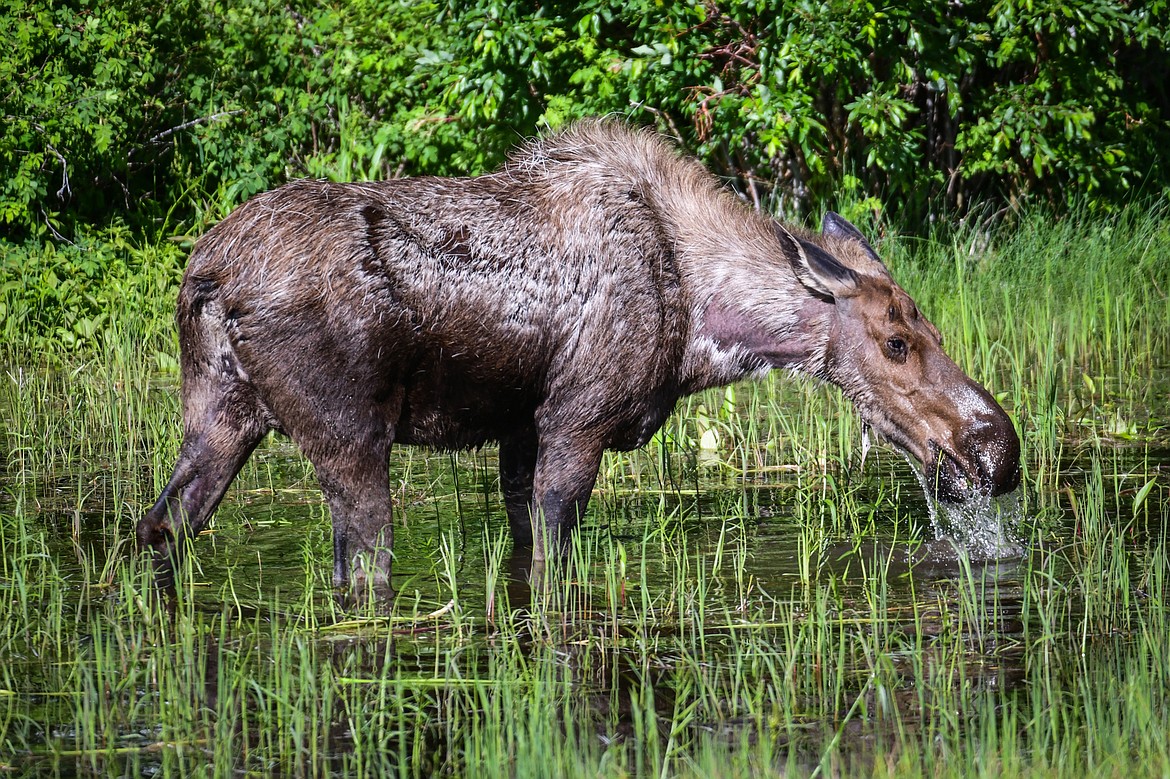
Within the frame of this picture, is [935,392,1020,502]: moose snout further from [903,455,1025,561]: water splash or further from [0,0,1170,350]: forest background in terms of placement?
[0,0,1170,350]: forest background

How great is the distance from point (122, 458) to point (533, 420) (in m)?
3.17

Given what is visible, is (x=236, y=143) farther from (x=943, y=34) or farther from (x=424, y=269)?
(x=424, y=269)

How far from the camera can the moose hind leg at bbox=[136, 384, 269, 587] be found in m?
5.70

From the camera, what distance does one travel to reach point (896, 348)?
6.11 m

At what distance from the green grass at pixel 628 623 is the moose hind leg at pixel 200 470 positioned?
189 millimetres

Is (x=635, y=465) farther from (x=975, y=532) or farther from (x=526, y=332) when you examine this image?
(x=526, y=332)

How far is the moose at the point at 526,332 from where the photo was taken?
5516 millimetres

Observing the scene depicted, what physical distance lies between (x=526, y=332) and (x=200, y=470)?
135 centimetres

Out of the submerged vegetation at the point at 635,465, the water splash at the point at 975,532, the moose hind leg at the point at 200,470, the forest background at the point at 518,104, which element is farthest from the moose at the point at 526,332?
the forest background at the point at 518,104

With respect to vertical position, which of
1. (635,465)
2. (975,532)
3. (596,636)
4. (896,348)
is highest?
(896,348)

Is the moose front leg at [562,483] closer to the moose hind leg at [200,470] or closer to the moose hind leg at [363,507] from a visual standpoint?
the moose hind leg at [363,507]

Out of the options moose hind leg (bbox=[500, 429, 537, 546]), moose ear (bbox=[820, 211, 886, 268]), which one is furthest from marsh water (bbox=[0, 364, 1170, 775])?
moose ear (bbox=[820, 211, 886, 268])

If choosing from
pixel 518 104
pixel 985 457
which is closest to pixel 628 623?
pixel 985 457

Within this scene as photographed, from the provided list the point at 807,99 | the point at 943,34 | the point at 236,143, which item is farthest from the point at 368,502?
the point at 236,143
